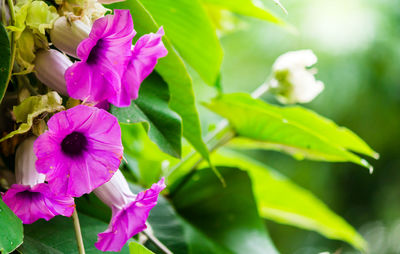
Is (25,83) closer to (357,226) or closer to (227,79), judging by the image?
(227,79)

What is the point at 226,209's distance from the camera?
588 mm

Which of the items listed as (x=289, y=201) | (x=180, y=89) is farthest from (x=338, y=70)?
(x=180, y=89)

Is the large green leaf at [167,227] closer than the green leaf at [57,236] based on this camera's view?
No

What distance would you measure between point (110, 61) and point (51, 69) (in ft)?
0.11

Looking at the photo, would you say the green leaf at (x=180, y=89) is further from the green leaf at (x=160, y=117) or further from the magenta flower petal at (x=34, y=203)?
the magenta flower petal at (x=34, y=203)

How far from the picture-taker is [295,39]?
10.2ft

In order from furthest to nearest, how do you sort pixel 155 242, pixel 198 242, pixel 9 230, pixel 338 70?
pixel 338 70 → pixel 198 242 → pixel 155 242 → pixel 9 230

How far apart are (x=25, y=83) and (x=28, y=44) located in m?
0.03

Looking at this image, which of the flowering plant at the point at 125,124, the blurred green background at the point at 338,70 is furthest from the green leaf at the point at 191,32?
the blurred green background at the point at 338,70

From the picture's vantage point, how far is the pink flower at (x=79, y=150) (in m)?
0.27

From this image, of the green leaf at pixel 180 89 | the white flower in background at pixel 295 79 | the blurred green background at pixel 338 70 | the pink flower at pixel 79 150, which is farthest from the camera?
the blurred green background at pixel 338 70

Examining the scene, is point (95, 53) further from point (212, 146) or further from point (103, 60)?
point (212, 146)

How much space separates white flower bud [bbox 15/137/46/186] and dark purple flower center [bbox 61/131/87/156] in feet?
0.07

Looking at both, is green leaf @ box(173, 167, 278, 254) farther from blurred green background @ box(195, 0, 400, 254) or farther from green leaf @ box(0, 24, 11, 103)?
blurred green background @ box(195, 0, 400, 254)
